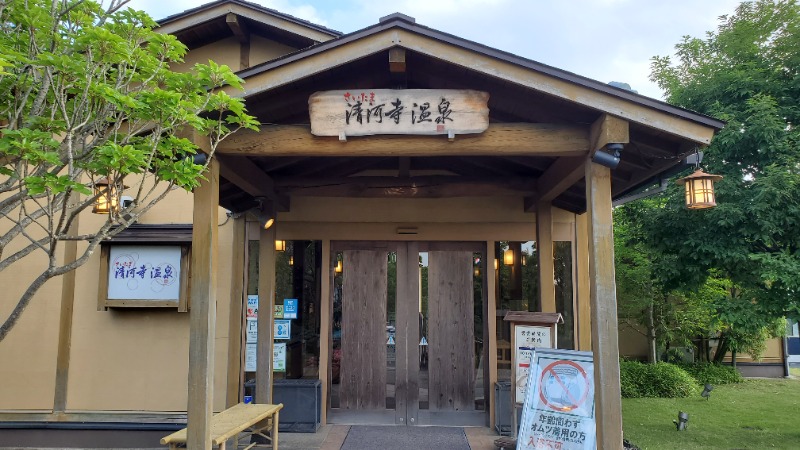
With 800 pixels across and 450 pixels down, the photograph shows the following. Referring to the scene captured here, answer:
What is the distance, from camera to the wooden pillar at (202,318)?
4203 millimetres

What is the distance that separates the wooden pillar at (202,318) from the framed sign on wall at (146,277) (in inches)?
107

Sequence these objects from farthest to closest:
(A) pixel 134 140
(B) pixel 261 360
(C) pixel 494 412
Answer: (C) pixel 494 412 → (B) pixel 261 360 → (A) pixel 134 140

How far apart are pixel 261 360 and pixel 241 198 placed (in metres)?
2.09

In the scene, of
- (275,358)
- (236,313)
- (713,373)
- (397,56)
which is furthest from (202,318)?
(713,373)

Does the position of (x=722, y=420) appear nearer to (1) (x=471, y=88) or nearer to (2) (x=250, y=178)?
(1) (x=471, y=88)

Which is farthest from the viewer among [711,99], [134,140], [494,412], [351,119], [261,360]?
[711,99]

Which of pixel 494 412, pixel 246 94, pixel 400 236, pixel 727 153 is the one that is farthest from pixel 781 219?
pixel 246 94

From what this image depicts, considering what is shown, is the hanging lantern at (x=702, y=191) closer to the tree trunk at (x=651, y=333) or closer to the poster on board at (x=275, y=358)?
the poster on board at (x=275, y=358)

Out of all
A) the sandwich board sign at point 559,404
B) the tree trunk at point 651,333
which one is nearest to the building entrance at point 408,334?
the sandwich board sign at point 559,404

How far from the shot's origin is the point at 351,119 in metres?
4.54

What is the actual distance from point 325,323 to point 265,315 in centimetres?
99

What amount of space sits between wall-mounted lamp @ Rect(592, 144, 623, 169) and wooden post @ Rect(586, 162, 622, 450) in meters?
0.14

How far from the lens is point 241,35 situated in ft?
24.8

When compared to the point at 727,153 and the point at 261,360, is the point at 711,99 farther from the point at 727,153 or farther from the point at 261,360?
the point at 261,360
